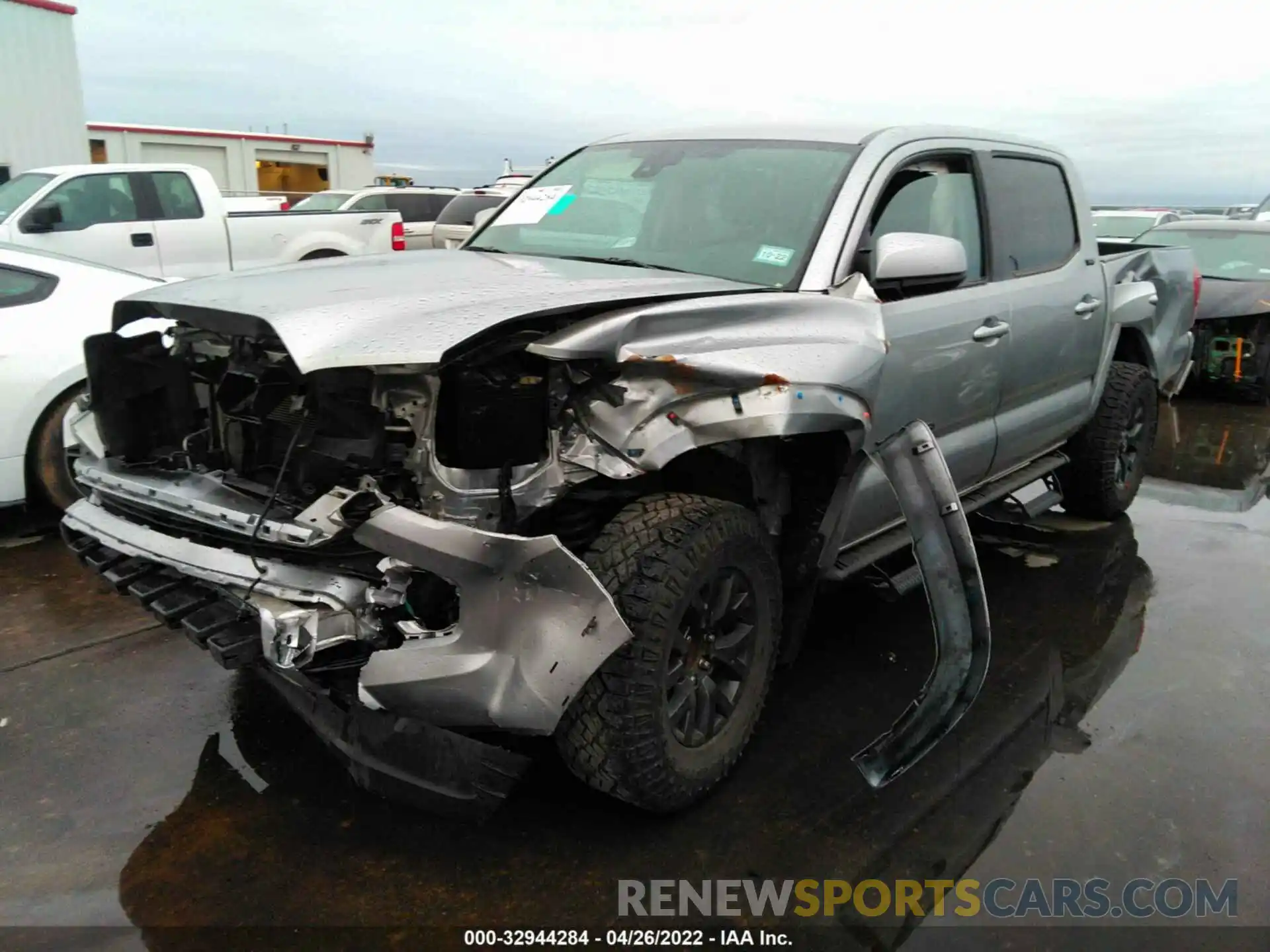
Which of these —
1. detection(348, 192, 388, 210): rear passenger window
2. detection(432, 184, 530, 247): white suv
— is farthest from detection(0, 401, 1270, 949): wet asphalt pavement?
Result: detection(348, 192, 388, 210): rear passenger window

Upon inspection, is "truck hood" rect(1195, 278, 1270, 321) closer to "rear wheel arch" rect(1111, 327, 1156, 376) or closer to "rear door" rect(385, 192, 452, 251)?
"rear wheel arch" rect(1111, 327, 1156, 376)

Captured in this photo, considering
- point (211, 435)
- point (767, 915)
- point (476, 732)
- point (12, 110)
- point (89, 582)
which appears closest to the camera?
point (767, 915)

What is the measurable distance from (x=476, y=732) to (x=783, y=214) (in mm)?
1969

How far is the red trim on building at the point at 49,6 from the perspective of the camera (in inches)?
563

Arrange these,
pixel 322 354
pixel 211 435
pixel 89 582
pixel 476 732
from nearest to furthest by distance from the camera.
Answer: pixel 322 354
pixel 476 732
pixel 211 435
pixel 89 582

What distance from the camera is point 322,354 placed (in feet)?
7.27

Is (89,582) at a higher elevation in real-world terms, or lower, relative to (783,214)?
lower

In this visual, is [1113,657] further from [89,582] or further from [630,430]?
[89,582]

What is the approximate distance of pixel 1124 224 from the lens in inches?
538

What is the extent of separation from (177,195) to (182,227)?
348 millimetres

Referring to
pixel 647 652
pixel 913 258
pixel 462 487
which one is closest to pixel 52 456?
pixel 462 487

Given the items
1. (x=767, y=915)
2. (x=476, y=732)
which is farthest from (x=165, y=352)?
(x=767, y=915)

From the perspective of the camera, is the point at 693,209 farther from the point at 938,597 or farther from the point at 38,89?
the point at 38,89

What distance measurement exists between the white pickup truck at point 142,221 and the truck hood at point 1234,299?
7819 millimetres
